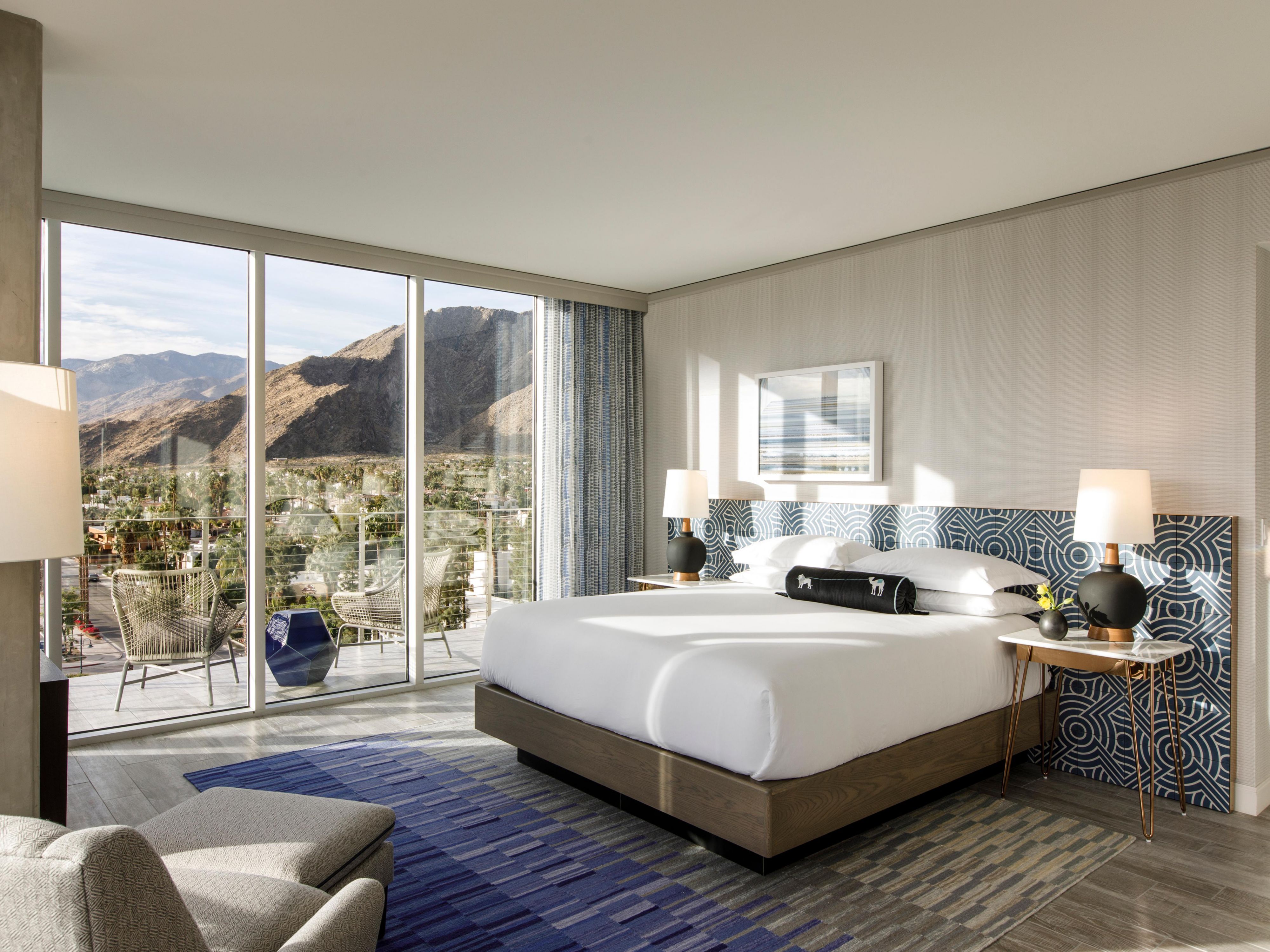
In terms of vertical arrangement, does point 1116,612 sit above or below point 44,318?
below

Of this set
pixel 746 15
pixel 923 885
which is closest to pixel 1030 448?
pixel 923 885

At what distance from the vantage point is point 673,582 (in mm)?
5309

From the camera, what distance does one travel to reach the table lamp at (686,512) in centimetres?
535

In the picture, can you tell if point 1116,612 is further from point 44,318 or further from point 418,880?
point 44,318

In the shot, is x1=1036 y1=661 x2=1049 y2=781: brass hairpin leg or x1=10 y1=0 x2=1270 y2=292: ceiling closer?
x1=10 y1=0 x2=1270 y2=292: ceiling

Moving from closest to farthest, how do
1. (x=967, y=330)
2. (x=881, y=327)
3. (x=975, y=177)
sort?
1. (x=975, y=177)
2. (x=967, y=330)
3. (x=881, y=327)

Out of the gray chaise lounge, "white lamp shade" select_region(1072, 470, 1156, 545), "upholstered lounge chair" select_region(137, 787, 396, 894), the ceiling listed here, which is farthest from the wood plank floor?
the ceiling

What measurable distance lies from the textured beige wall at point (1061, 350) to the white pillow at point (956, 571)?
0.37 metres

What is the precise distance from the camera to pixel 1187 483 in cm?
356

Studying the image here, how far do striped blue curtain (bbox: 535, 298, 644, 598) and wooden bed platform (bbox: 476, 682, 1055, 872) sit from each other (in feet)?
6.87

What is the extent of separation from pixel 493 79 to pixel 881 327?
273 centimetres

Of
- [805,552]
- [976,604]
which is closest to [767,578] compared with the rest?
[805,552]

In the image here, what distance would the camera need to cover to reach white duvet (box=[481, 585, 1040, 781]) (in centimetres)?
270

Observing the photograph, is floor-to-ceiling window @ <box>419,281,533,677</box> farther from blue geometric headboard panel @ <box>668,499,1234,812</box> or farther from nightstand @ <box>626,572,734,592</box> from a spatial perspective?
blue geometric headboard panel @ <box>668,499,1234,812</box>
